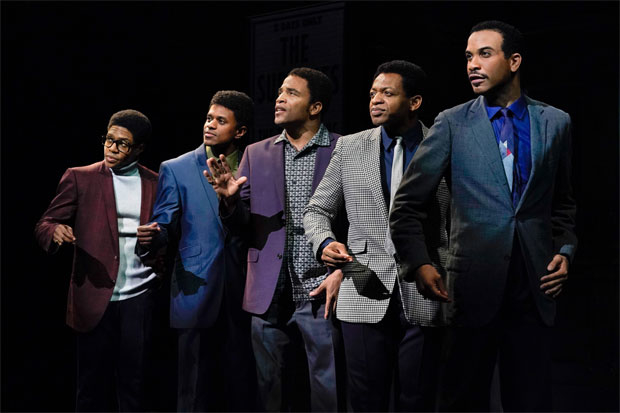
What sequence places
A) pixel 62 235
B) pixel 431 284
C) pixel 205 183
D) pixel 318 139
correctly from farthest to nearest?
pixel 205 183
pixel 62 235
pixel 318 139
pixel 431 284

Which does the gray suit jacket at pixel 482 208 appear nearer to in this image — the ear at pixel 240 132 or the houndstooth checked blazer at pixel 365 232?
the houndstooth checked blazer at pixel 365 232

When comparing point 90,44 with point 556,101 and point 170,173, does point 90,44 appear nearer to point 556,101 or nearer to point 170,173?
point 170,173

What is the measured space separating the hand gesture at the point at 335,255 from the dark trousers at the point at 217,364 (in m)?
0.98

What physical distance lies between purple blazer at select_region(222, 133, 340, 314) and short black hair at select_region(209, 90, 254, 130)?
34 cm

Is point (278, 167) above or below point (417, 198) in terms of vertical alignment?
above

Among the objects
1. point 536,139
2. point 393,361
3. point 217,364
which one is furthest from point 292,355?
point 536,139

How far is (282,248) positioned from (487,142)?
1.18 metres

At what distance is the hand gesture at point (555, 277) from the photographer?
2398mm

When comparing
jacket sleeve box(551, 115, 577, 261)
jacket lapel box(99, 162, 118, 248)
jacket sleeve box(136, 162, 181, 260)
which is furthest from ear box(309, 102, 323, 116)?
jacket sleeve box(551, 115, 577, 261)

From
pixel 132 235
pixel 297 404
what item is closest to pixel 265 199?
pixel 132 235

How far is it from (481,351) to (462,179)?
1.80ft

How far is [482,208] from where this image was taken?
2.43m

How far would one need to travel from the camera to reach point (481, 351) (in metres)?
2.40

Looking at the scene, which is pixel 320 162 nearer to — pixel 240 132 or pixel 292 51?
pixel 240 132
